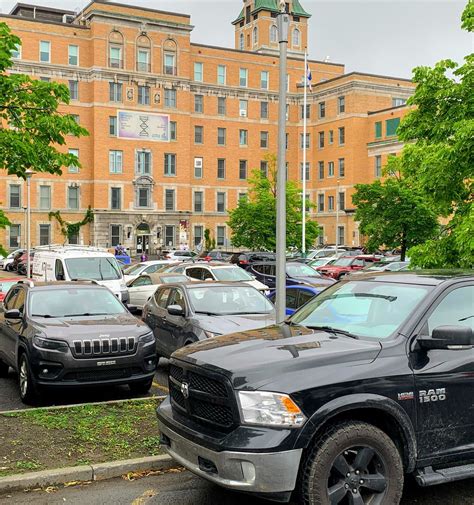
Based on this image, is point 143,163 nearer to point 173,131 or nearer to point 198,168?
point 173,131

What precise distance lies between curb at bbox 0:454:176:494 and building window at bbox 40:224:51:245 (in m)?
64.0

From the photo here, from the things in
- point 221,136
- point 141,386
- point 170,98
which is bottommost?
point 141,386

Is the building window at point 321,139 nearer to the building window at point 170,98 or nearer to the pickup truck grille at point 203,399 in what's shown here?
the building window at point 170,98

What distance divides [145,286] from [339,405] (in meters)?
17.5

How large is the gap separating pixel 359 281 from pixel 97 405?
4.01 m

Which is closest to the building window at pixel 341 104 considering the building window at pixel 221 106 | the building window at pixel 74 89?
the building window at pixel 221 106

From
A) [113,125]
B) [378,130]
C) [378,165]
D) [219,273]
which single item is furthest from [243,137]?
[219,273]

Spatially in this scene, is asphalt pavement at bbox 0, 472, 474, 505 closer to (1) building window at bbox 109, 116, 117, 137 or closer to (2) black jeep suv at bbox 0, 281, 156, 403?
(2) black jeep suv at bbox 0, 281, 156, 403

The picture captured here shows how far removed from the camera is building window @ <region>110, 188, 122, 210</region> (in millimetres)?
68600

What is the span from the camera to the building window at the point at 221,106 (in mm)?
75375

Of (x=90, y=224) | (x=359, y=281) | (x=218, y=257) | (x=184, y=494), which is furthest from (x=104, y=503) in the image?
(x=90, y=224)

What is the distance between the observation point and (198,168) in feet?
245

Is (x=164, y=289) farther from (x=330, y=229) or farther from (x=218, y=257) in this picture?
(x=330, y=229)

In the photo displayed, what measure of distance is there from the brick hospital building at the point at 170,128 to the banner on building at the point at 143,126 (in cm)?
12
